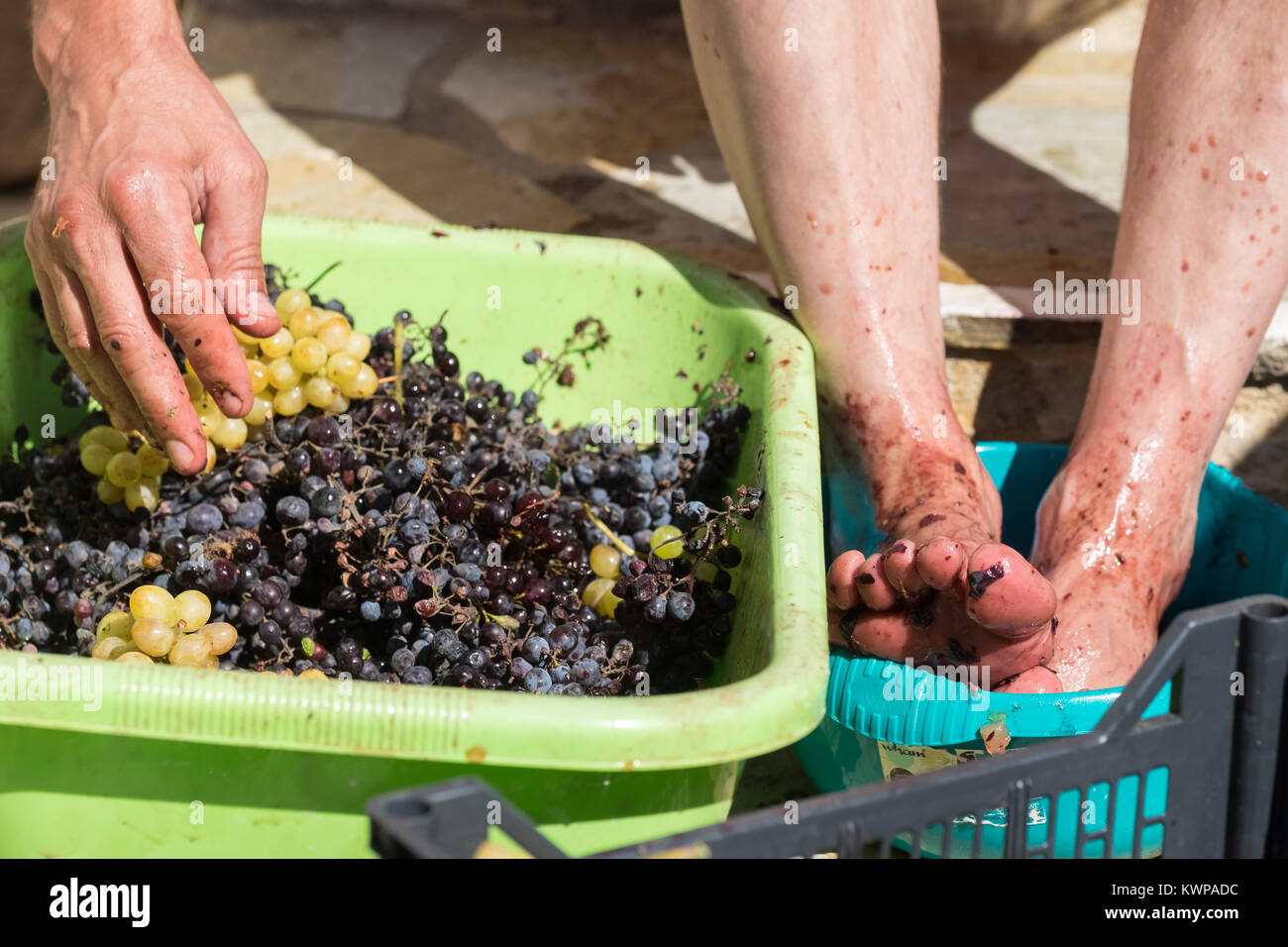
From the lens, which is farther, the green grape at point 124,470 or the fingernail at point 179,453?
the green grape at point 124,470

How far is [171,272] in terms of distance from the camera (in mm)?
1044

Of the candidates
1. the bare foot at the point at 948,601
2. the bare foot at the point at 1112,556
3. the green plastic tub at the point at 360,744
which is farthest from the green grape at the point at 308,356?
the bare foot at the point at 1112,556

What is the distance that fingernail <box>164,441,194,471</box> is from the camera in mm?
1092

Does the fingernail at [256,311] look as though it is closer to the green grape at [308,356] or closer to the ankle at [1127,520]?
the green grape at [308,356]

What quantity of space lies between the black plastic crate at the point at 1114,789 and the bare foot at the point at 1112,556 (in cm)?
30

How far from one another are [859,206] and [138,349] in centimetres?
74

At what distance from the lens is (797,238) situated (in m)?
1.35

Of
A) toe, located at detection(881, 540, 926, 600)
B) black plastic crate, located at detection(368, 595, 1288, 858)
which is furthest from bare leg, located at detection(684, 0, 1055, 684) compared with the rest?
black plastic crate, located at detection(368, 595, 1288, 858)

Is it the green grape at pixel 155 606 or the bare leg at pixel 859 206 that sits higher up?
the bare leg at pixel 859 206

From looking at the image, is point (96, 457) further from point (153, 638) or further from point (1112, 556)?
point (1112, 556)

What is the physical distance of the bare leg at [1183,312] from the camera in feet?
4.20

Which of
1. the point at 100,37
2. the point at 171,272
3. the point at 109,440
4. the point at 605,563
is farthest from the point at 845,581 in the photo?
the point at 100,37
